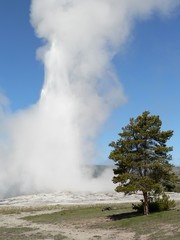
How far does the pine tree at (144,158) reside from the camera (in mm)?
44906

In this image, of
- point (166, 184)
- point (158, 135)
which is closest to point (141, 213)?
point (166, 184)

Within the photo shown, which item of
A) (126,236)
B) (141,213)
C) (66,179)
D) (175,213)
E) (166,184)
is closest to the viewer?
(126,236)

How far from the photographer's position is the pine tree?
4491 cm

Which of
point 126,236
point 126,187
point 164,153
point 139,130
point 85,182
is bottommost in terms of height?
point 126,236

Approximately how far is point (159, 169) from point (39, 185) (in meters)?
156

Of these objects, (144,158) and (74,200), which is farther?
(74,200)

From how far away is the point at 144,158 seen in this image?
46.4 metres

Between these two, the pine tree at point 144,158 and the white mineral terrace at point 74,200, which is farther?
the white mineral terrace at point 74,200

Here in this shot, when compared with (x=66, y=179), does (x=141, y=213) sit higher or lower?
lower

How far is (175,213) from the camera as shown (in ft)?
142

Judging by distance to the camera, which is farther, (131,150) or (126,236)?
(131,150)

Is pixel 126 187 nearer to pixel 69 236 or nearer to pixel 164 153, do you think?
pixel 164 153

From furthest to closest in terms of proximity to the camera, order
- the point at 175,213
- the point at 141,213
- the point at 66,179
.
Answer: the point at 66,179 → the point at 141,213 → the point at 175,213

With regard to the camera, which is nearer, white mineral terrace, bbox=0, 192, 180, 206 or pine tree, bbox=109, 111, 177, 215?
pine tree, bbox=109, 111, 177, 215
